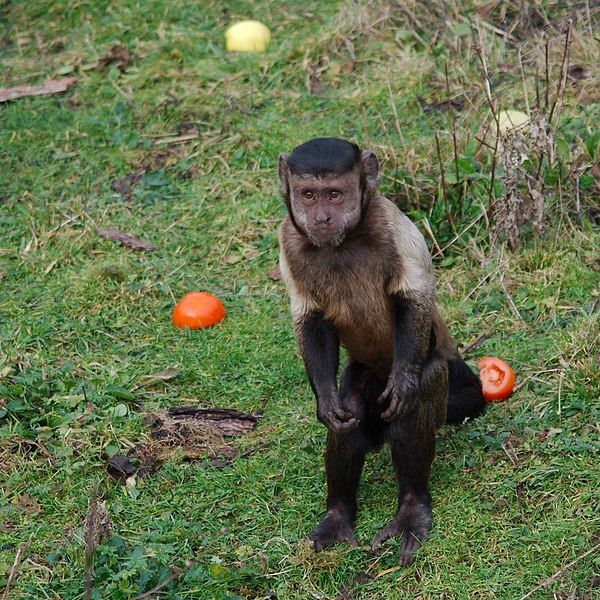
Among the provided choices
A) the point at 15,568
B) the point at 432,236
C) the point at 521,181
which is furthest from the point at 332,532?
the point at 521,181

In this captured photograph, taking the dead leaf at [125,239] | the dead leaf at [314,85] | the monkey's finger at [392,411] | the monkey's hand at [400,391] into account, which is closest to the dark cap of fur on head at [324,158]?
the monkey's hand at [400,391]

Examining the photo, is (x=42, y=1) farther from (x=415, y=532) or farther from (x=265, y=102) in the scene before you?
(x=415, y=532)

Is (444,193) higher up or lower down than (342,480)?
lower down

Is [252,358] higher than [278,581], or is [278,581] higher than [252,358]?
[278,581]

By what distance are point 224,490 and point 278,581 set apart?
83cm

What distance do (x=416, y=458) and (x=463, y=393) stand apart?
0.79 metres

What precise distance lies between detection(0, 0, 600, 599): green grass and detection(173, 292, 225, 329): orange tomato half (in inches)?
2.9

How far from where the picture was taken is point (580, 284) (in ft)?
23.7

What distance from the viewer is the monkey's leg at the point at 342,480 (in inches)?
223

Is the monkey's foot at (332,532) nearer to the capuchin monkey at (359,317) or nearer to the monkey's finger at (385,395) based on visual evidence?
the capuchin monkey at (359,317)

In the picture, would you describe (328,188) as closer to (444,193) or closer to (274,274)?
(444,193)

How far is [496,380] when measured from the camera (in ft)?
21.2

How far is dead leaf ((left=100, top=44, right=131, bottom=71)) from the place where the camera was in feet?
34.3

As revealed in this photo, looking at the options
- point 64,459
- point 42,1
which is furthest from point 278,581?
point 42,1
